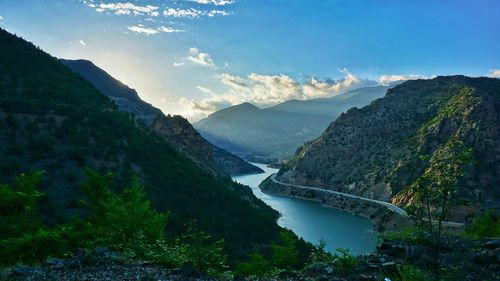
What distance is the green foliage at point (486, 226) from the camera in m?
17.0

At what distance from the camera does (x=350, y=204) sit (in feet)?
397

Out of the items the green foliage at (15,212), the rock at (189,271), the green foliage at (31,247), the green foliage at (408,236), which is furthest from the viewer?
the green foliage at (15,212)

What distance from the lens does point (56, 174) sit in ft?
122

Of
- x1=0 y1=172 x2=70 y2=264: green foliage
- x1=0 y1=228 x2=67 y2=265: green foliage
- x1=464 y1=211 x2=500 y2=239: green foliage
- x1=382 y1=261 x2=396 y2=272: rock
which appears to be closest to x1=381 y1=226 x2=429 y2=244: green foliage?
x1=382 y1=261 x2=396 y2=272: rock

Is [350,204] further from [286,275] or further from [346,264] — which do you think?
[286,275]

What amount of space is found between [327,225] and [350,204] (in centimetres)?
2376

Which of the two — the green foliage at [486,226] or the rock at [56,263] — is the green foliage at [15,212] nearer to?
the rock at [56,263]

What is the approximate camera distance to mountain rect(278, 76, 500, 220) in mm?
104500

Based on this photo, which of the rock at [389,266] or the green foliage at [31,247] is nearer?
the rock at [389,266]

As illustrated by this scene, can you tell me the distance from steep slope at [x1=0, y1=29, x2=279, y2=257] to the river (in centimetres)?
2133

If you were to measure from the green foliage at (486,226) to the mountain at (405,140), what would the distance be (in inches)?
3101

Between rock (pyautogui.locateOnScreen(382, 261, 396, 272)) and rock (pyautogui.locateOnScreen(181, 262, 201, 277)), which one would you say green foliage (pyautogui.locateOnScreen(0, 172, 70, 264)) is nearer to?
rock (pyautogui.locateOnScreen(181, 262, 201, 277))

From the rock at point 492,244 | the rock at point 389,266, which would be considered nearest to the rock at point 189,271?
the rock at point 389,266

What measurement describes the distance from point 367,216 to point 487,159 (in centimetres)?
3476
